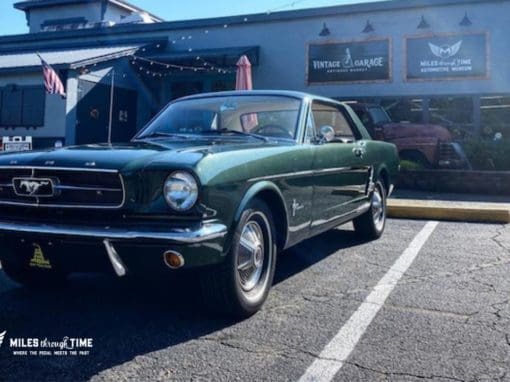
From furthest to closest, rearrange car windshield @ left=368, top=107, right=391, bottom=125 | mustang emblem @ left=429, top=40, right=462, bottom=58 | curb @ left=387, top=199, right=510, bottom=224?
mustang emblem @ left=429, top=40, right=462, bottom=58 < car windshield @ left=368, top=107, right=391, bottom=125 < curb @ left=387, top=199, right=510, bottom=224

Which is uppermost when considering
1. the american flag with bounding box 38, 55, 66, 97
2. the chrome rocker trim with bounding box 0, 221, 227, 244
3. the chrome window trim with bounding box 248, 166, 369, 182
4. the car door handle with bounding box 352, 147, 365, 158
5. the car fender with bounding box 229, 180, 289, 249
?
the american flag with bounding box 38, 55, 66, 97

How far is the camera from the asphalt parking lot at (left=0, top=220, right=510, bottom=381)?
251 cm

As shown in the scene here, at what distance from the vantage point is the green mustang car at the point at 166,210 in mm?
2738

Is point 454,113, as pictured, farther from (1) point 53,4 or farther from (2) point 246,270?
(1) point 53,4

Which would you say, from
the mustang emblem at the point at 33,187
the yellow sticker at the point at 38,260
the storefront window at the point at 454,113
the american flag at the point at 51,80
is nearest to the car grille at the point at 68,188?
the mustang emblem at the point at 33,187

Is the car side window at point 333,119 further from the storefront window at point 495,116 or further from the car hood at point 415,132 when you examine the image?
the storefront window at point 495,116

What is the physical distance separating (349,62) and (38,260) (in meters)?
13.9

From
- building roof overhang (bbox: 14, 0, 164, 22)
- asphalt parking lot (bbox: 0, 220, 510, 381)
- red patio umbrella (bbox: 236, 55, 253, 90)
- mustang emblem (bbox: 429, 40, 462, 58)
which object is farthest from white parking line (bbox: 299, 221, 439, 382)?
building roof overhang (bbox: 14, 0, 164, 22)

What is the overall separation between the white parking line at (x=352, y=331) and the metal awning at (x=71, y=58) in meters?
12.5

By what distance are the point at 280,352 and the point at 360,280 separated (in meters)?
1.59

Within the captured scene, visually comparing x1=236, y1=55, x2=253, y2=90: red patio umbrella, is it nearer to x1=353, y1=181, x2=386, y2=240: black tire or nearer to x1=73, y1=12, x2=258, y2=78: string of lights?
x1=73, y1=12, x2=258, y2=78: string of lights

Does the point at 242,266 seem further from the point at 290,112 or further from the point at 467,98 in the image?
the point at 467,98

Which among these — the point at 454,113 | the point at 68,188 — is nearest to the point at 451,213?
the point at 68,188

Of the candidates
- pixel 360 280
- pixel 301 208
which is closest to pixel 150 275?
pixel 301 208
